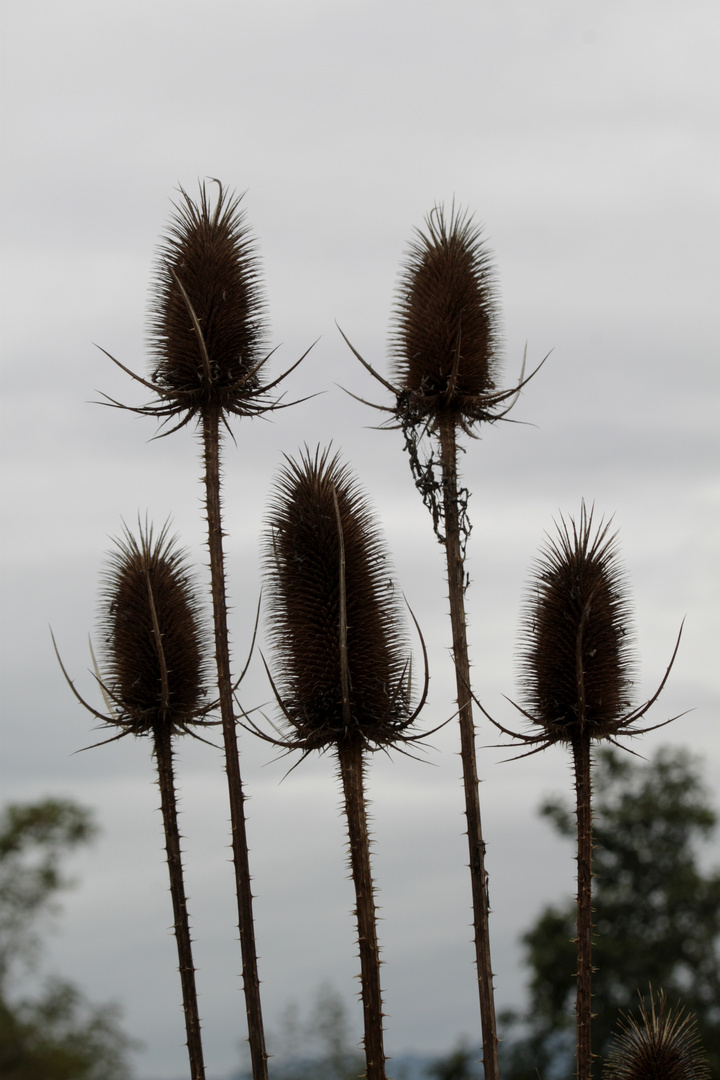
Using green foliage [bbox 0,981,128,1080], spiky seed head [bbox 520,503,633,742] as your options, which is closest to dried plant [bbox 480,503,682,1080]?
spiky seed head [bbox 520,503,633,742]

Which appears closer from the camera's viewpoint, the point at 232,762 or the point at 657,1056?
the point at 657,1056

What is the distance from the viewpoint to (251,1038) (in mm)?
9977

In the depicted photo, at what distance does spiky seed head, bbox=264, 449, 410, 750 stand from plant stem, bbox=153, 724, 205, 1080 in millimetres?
1428

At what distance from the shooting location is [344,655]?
9.64 m

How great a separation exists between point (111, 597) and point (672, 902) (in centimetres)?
1938

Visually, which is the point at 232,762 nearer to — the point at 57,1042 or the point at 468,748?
the point at 468,748

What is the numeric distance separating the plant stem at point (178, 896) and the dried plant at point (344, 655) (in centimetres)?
123

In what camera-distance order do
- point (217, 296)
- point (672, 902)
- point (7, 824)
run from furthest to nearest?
point (672, 902) → point (7, 824) → point (217, 296)

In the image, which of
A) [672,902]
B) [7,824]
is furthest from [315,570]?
[672,902]

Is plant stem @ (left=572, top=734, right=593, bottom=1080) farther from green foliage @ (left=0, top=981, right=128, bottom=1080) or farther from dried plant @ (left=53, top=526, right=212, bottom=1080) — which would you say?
green foliage @ (left=0, top=981, right=128, bottom=1080)

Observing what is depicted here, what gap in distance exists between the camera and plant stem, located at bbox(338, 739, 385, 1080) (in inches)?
383

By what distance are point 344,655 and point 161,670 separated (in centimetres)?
208

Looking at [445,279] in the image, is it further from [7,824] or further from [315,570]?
[7,824]

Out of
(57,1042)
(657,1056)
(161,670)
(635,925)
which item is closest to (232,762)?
(161,670)
